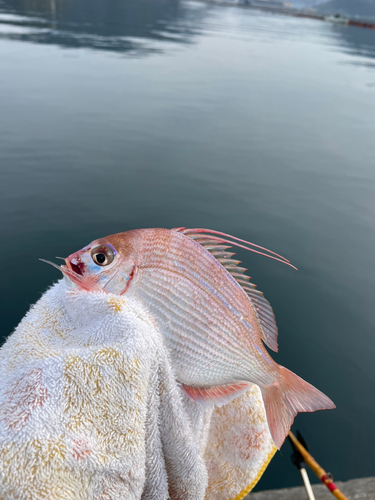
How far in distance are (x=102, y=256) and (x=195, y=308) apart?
46 cm

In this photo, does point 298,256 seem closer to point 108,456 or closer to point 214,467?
point 214,467

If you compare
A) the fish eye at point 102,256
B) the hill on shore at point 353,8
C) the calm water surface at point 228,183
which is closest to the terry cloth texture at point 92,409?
the fish eye at point 102,256

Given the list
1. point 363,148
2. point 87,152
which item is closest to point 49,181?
point 87,152

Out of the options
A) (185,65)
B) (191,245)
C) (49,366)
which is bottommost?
(185,65)

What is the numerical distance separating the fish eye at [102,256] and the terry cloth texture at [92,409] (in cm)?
17

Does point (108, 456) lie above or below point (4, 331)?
above

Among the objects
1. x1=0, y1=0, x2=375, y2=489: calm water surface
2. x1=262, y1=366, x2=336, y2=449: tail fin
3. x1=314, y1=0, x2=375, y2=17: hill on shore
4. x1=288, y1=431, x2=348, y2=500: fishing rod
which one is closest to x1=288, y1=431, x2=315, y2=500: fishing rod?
x1=288, y1=431, x2=348, y2=500: fishing rod

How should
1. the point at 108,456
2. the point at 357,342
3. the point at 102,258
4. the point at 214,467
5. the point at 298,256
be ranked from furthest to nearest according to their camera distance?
the point at 298,256 → the point at 357,342 → the point at 214,467 → the point at 102,258 → the point at 108,456

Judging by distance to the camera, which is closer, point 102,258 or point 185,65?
point 102,258

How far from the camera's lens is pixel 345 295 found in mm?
4805

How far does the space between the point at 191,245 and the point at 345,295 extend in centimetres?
411

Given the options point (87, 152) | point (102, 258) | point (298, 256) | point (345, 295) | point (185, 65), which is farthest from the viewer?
point (185, 65)

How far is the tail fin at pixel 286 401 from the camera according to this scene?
150 centimetres

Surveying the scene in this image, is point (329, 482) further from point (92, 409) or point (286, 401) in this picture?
point (92, 409)
